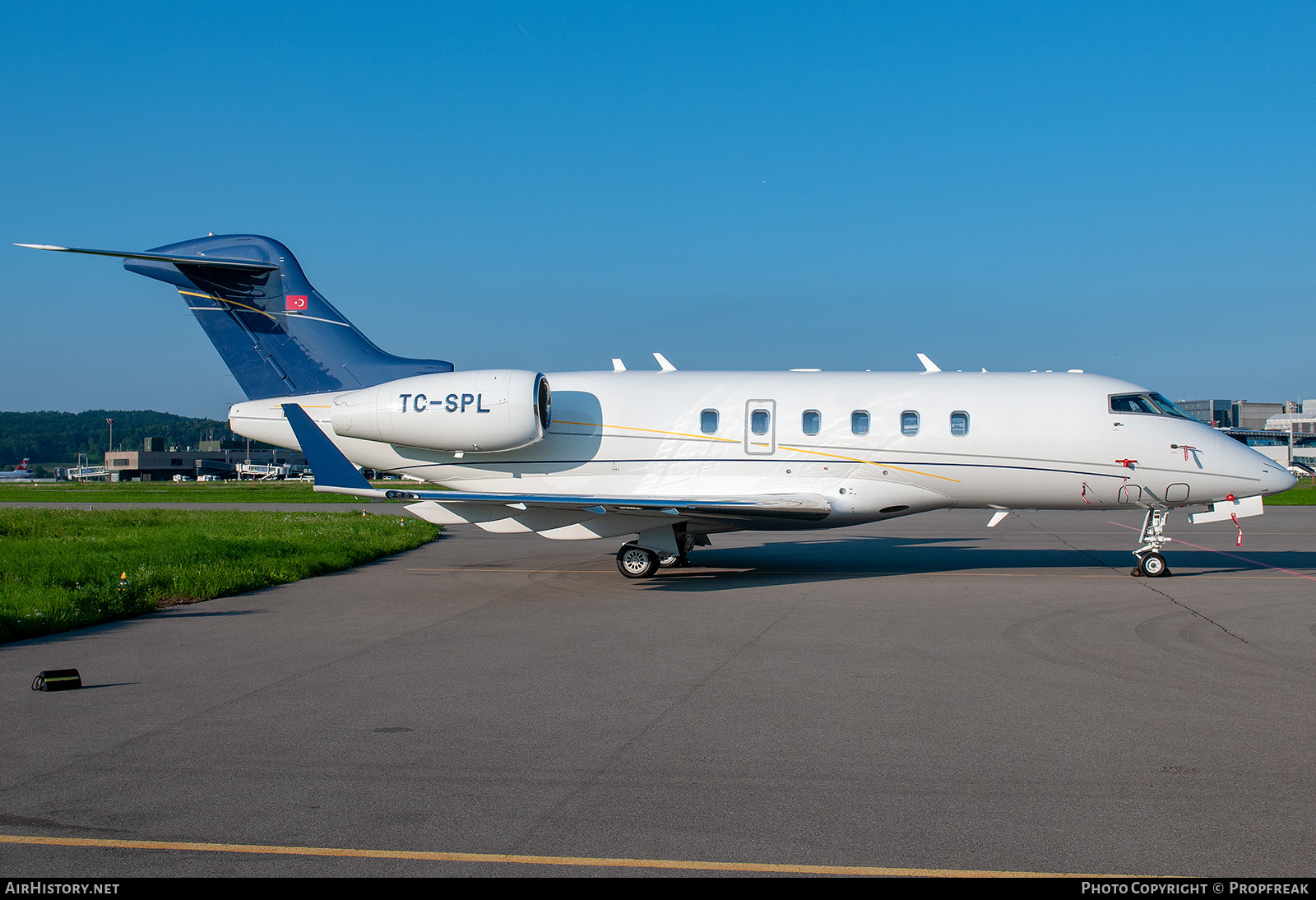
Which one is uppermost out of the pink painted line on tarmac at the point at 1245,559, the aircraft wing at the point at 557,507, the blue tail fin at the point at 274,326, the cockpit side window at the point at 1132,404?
the blue tail fin at the point at 274,326

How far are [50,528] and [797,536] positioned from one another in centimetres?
1803

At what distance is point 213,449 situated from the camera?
153 metres

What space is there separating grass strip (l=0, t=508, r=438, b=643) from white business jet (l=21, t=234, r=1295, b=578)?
2.16 m

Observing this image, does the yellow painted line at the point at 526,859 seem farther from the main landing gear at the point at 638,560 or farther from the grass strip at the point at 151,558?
the main landing gear at the point at 638,560

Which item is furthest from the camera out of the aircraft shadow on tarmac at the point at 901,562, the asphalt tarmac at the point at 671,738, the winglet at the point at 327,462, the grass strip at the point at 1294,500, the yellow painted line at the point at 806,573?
the grass strip at the point at 1294,500

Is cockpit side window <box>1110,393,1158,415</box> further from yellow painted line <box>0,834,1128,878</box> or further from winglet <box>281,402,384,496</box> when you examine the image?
yellow painted line <box>0,834,1128,878</box>

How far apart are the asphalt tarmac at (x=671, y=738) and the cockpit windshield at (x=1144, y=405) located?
3471 mm

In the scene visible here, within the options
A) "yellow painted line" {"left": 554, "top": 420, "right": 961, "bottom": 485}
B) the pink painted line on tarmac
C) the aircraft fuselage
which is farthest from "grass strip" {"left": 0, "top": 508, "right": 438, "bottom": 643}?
the pink painted line on tarmac

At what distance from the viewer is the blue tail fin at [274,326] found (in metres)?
15.8

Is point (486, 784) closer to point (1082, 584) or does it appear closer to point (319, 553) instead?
point (1082, 584)

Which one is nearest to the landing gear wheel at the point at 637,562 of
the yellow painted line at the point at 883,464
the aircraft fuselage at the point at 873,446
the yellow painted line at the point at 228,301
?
the aircraft fuselage at the point at 873,446

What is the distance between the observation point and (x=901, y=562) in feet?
56.6

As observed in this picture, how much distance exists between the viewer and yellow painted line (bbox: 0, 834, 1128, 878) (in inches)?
161

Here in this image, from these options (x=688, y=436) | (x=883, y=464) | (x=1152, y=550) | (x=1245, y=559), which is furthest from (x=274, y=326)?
(x=1245, y=559)
